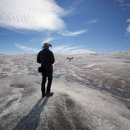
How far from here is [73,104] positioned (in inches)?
345

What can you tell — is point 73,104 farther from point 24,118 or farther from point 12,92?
point 12,92

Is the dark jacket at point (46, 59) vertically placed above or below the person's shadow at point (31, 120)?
above

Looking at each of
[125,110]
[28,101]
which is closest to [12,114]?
[28,101]

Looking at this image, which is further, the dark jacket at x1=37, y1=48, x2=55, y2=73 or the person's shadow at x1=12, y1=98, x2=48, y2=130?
the dark jacket at x1=37, y1=48, x2=55, y2=73

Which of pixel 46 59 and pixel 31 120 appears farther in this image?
pixel 46 59

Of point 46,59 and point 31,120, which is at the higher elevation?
point 46,59

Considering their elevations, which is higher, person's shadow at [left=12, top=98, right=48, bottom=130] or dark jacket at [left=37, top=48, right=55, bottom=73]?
dark jacket at [left=37, top=48, right=55, bottom=73]

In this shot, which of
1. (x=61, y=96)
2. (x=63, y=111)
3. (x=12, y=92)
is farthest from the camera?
(x=12, y=92)

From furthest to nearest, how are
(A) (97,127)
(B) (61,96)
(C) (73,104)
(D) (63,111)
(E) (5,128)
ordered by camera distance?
(B) (61,96)
(C) (73,104)
(D) (63,111)
(A) (97,127)
(E) (5,128)

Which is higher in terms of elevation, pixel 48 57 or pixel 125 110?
pixel 48 57

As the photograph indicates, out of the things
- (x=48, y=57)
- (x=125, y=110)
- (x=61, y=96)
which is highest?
(x=48, y=57)

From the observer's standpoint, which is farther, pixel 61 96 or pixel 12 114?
pixel 61 96

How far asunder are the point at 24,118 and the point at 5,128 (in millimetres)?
753

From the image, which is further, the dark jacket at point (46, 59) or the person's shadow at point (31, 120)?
the dark jacket at point (46, 59)
